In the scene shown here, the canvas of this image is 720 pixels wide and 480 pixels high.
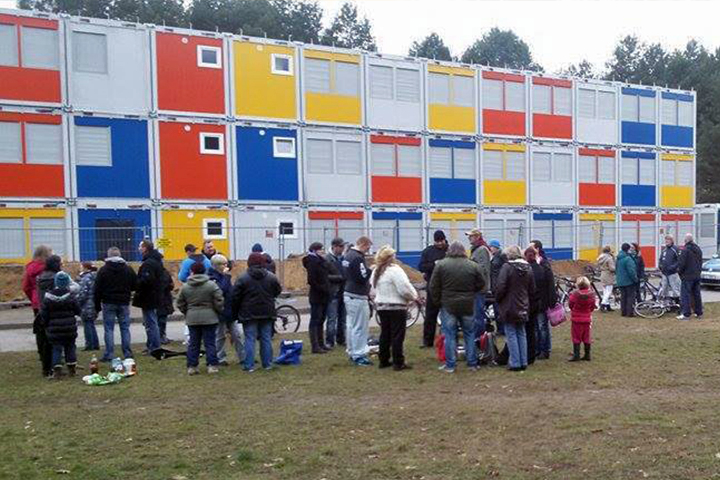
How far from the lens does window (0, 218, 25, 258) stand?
23.3 metres

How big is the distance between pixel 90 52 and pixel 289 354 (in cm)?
1797

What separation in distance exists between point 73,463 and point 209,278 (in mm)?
4946

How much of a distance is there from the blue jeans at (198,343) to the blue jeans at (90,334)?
289cm

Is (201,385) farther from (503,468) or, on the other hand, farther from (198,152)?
(198,152)

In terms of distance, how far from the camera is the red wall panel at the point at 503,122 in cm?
3330

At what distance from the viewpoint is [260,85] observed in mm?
28047

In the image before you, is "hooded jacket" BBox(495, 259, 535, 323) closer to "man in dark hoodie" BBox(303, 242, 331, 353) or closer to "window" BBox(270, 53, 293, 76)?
"man in dark hoodie" BBox(303, 242, 331, 353)

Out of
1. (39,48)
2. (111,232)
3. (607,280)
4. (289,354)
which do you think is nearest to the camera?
(289,354)

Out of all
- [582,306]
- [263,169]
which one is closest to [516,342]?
[582,306]

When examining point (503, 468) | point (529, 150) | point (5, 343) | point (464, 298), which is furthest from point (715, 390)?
point (529, 150)

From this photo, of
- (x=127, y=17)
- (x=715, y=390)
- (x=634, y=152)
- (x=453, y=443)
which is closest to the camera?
(x=453, y=443)

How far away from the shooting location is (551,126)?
35000 mm

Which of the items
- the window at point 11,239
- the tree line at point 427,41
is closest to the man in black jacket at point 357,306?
the window at point 11,239

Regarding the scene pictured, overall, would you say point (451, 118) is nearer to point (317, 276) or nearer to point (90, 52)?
point (90, 52)
